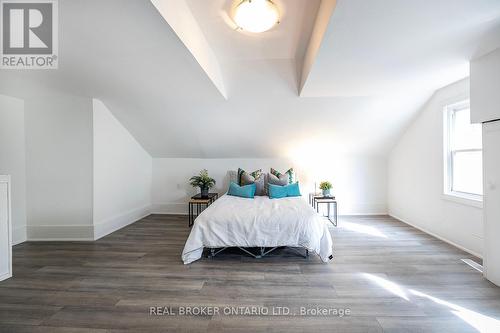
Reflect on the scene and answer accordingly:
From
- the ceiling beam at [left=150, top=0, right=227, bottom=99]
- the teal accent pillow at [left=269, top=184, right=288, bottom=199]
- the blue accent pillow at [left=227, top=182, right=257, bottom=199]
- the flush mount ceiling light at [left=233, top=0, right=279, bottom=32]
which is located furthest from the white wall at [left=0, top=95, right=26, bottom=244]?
the teal accent pillow at [left=269, top=184, right=288, bottom=199]

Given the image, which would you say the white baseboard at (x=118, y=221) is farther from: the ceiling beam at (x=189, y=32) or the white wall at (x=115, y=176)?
the ceiling beam at (x=189, y=32)

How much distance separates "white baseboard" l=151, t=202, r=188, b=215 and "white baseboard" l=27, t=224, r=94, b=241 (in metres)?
1.74

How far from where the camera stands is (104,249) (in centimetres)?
308

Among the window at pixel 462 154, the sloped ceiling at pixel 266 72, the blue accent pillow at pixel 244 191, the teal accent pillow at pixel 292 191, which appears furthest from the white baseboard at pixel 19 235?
the window at pixel 462 154

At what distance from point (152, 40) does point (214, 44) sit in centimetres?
83

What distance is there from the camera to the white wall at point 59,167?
3359mm

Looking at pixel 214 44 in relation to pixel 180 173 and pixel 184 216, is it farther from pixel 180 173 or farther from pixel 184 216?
pixel 184 216

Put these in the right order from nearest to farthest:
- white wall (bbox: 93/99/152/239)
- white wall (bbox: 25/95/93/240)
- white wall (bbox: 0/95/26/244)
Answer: white wall (bbox: 0/95/26/244), white wall (bbox: 25/95/93/240), white wall (bbox: 93/99/152/239)

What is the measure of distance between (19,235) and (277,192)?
395cm

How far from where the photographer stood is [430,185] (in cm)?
365

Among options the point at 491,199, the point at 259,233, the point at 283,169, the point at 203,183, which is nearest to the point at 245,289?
the point at 259,233

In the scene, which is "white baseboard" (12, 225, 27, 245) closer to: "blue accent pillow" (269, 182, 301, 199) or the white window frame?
"blue accent pillow" (269, 182, 301, 199)

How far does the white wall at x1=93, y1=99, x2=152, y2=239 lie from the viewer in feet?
11.5

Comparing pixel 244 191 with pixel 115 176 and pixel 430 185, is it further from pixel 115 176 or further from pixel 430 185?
pixel 430 185
